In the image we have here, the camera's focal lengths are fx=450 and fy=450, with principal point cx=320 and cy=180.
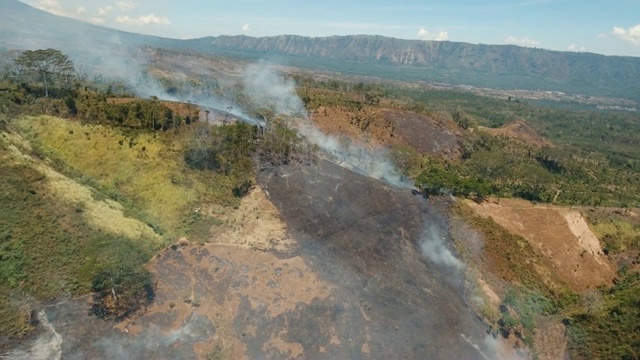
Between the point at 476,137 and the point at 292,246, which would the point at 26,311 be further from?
the point at 476,137

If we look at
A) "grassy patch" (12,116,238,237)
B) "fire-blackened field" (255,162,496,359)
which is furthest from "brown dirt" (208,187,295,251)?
"grassy patch" (12,116,238,237)

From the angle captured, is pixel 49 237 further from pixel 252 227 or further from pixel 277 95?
pixel 277 95

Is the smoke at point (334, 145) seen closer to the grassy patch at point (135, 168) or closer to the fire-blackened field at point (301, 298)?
the fire-blackened field at point (301, 298)

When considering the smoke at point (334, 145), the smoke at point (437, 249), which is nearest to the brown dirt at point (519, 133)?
the smoke at point (334, 145)

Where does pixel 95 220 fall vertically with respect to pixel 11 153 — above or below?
below

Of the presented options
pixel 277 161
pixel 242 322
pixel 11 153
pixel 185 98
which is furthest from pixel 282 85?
pixel 242 322

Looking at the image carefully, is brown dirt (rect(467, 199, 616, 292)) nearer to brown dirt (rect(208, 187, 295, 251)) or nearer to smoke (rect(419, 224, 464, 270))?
smoke (rect(419, 224, 464, 270))

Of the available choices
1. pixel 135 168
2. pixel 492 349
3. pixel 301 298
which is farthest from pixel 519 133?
pixel 135 168
